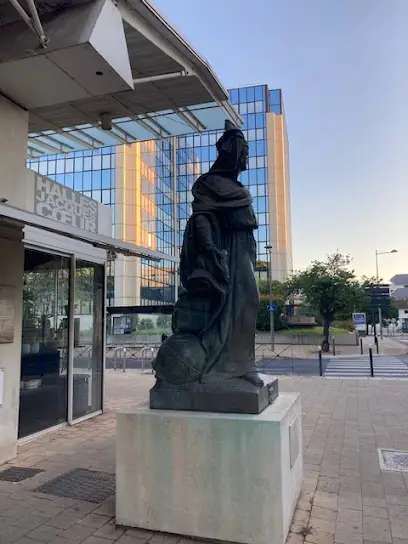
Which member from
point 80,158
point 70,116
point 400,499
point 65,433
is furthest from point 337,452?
point 80,158

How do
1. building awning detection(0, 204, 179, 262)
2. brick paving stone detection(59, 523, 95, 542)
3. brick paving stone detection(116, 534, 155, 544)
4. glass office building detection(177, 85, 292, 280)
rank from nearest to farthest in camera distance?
brick paving stone detection(116, 534, 155, 544)
brick paving stone detection(59, 523, 95, 542)
building awning detection(0, 204, 179, 262)
glass office building detection(177, 85, 292, 280)

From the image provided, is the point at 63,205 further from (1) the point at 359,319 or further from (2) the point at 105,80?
(1) the point at 359,319

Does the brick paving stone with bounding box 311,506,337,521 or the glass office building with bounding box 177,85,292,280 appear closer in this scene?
the brick paving stone with bounding box 311,506,337,521

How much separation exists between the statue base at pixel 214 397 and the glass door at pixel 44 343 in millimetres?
3556

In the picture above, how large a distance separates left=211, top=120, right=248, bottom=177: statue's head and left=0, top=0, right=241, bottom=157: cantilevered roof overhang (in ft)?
5.93

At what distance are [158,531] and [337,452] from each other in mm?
3139

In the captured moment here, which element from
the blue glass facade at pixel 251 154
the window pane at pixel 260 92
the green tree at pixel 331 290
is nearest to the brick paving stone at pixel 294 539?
the green tree at pixel 331 290

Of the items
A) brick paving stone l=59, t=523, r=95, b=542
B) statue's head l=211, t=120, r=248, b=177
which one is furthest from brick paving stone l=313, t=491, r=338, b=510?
statue's head l=211, t=120, r=248, b=177

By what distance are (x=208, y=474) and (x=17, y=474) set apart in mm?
2842

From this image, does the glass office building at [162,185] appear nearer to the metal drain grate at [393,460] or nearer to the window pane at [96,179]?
the window pane at [96,179]

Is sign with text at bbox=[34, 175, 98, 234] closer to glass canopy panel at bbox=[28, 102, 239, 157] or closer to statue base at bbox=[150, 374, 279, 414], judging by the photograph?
glass canopy panel at bbox=[28, 102, 239, 157]

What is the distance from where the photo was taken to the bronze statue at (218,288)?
376 cm

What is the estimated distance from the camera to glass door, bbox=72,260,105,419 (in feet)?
25.6

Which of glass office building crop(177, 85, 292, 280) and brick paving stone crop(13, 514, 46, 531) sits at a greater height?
glass office building crop(177, 85, 292, 280)
